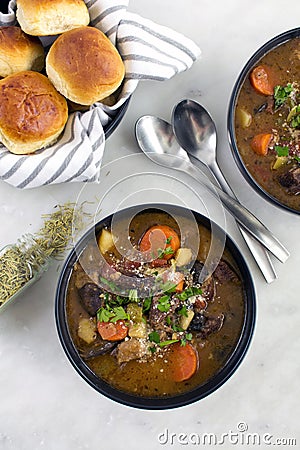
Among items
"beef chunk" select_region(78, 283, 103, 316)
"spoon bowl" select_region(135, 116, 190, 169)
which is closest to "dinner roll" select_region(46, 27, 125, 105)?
"spoon bowl" select_region(135, 116, 190, 169)

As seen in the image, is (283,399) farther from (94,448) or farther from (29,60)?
(29,60)

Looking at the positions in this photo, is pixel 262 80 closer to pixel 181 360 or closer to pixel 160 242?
pixel 160 242

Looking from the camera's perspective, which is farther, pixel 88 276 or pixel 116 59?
pixel 88 276

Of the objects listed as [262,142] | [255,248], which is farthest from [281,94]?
[255,248]

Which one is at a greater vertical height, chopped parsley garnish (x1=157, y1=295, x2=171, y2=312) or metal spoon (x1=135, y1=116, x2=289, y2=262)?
metal spoon (x1=135, y1=116, x2=289, y2=262)

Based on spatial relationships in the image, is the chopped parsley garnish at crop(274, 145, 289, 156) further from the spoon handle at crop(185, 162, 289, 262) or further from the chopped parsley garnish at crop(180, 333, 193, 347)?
the chopped parsley garnish at crop(180, 333, 193, 347)

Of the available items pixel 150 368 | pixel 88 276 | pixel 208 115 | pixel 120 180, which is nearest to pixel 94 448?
pixel 150 368
